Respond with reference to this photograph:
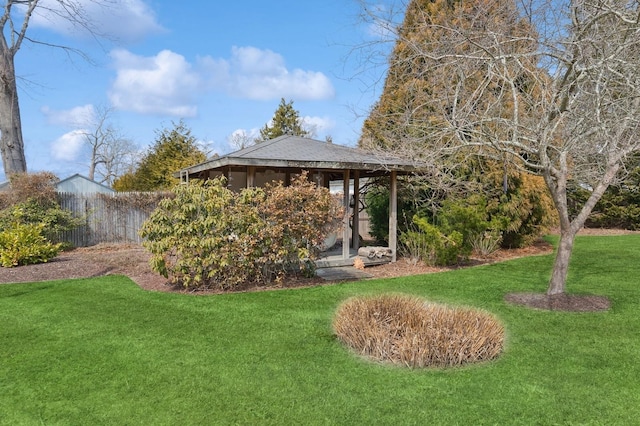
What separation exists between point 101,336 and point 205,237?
105 inches

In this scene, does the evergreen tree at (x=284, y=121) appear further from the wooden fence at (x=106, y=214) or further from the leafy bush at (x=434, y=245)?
the leafy bush at (x=434, y=245)

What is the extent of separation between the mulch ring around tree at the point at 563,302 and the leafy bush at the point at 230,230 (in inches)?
133

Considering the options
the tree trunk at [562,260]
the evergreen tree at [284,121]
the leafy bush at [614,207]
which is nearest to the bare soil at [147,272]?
the tree trunk at [562,260]

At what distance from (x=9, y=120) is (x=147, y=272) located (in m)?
9.46

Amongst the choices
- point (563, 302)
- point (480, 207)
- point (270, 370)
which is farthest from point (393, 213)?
point (270, 370)

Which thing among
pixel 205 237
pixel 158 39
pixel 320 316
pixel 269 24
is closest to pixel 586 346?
pixel 320 316

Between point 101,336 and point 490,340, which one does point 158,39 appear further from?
point 490,340

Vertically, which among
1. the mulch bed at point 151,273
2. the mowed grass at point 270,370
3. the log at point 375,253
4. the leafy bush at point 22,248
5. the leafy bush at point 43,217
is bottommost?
the mowed grass at point 270,370

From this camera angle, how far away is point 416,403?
338cm

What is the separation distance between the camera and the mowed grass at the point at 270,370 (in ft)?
10.6

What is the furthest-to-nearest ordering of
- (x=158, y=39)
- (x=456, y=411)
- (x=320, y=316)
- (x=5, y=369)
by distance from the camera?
1. (x=158, y=39)
2. (x=320, y=316)
3. (x=5, y=369)
4. (x=456, y=411)

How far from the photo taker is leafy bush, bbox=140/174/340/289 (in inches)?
290

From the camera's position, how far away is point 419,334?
418cm

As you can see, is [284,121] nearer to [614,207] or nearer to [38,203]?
[38,203]
